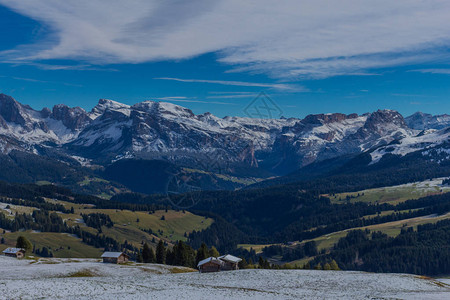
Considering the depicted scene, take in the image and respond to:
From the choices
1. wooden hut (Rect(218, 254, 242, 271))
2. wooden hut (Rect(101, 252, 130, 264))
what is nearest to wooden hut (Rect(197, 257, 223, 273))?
wooden hut (Rect(218, 254, 242, 271))

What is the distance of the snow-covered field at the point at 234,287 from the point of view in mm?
80562

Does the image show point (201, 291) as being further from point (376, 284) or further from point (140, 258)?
point (140, 258)

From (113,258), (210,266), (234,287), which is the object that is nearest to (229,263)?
(210,266)

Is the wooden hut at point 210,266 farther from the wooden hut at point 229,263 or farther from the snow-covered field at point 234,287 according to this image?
the snow-covered field at point 234,287

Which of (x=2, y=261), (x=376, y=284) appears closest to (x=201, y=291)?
(x=376, y=284)

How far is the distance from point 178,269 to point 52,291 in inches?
2943

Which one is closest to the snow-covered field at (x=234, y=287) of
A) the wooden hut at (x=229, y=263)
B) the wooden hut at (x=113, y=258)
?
the wooden hut at (x=229, y=263)

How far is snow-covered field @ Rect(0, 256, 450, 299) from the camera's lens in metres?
80.6

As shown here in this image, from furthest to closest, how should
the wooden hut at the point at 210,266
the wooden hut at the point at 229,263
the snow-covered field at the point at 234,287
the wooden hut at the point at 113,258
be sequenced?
1. the wooden hut at the point at 113,258
2. the wooden hut at the point at 229,263
3. the wooden hut at the point at 210,266
4. the snow-covered field at the point at 234,287

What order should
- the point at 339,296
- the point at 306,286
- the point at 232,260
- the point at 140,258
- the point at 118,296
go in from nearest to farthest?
the point at 118,296 → the point at 339,296 → the point at 306,286 → the point at 232,260 → the point at 140,258

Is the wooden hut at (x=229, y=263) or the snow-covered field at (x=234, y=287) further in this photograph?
the wooden hut at (x=229, y=263)

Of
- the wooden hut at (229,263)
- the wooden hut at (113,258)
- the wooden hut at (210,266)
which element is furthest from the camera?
the wooden hut at (113,258)

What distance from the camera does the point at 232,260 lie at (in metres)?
147

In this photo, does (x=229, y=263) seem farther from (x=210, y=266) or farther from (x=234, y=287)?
(x=234, y=287)
